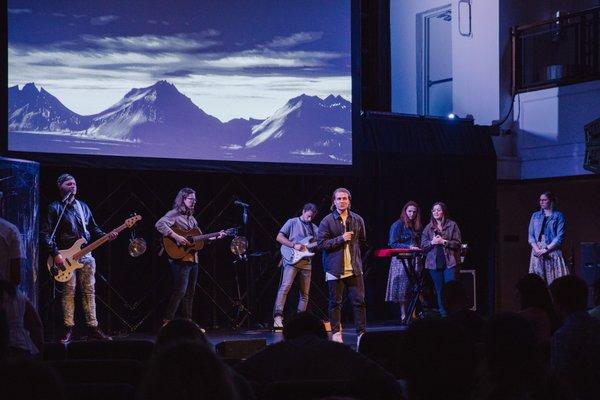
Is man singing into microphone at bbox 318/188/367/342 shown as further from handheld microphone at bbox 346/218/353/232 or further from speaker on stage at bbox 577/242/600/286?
speaker on stage at bbox 577/242/600/286

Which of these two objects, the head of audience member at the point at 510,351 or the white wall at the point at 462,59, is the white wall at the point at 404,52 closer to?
the white wall at the point at 462,59

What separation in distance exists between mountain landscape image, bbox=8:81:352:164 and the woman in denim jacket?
9.38 ft

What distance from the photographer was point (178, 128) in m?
13.2

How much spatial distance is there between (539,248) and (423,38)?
514cm

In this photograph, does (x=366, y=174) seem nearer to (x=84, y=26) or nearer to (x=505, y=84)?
(x=505, y=84)

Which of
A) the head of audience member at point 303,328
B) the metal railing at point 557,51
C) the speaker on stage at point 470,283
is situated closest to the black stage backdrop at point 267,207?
the speaker on stage at point 470,283

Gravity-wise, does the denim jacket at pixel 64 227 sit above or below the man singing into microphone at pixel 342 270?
above

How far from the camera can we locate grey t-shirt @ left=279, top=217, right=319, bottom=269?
1342 centimetres

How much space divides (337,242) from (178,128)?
297cm

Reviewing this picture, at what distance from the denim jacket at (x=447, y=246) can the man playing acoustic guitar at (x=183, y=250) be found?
285cm

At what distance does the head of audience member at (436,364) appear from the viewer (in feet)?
10.5

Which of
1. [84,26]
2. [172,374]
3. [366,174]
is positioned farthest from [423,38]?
[172,374]

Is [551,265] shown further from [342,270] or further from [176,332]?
[176,332]

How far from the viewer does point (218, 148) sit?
13461 mm
